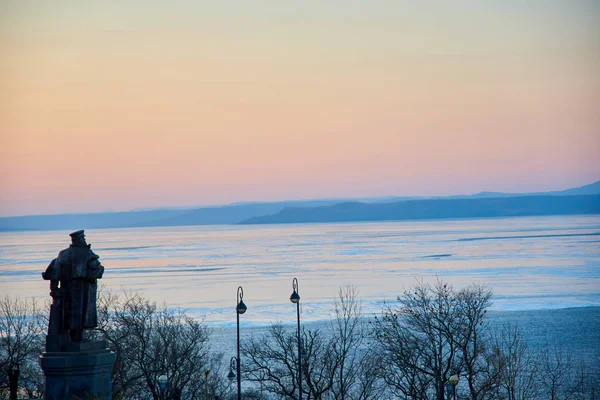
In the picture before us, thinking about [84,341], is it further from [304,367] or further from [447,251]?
[447,251]

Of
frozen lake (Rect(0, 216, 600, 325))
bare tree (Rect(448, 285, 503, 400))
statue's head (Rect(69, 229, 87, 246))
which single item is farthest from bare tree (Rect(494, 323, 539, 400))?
frozen lake (Rect(0, 216, 600, 325))

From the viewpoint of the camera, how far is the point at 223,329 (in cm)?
5434

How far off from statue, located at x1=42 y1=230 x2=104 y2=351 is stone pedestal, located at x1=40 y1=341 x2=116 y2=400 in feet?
0.78

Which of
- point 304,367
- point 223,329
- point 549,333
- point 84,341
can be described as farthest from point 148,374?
point 549,333

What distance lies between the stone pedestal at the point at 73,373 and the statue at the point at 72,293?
0.78 ft

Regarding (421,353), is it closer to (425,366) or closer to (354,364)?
(425,366)

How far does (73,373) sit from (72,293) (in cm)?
147

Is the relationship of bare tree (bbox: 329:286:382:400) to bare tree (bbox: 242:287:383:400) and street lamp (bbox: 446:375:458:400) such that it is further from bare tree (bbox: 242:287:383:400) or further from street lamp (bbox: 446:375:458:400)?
street lamp (bbox: 446:375:458:400)

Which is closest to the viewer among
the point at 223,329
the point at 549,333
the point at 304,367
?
the point at 304,367

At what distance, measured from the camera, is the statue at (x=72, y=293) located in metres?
15.1

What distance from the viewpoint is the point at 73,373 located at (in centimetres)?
1484

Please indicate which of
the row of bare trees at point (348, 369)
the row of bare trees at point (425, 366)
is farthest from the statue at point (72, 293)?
the row of bare trees at point (348, 369)

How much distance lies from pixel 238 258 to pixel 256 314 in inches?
2528

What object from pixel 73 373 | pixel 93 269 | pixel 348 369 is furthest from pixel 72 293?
pixel 348 369
